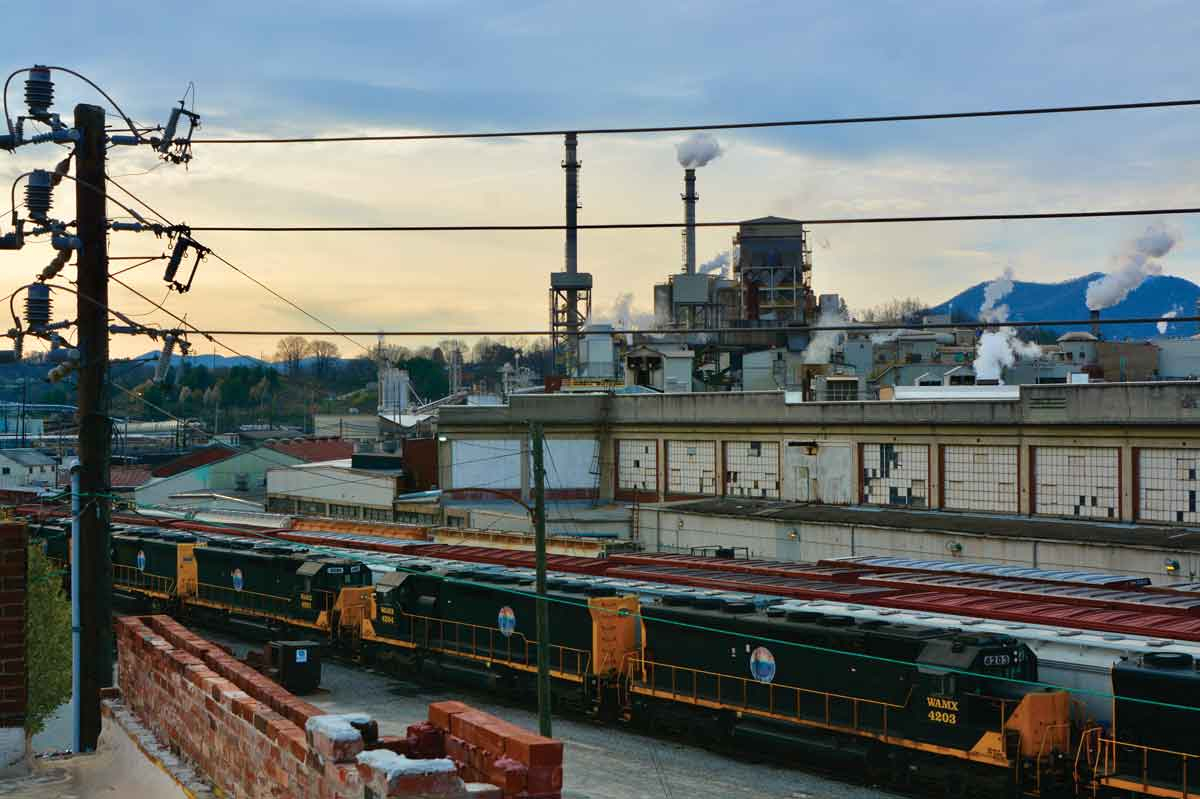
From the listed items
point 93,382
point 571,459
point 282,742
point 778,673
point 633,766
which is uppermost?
point 93,382

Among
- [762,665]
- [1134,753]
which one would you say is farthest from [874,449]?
[1134,753]

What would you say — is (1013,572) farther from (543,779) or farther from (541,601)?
(543,779)

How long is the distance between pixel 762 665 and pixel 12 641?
45.6 ft

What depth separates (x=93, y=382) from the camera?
19.6 m

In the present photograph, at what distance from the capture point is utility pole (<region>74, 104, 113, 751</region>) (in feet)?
63.9

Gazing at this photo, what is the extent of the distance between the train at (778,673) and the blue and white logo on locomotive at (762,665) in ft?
0.14

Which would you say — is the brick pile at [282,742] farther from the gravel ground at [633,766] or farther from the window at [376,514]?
the window at [376,514]

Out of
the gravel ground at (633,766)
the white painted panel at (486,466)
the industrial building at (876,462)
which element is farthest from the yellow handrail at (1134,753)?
the white painted panel at (486,466)

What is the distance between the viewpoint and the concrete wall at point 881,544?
37656 millimetres

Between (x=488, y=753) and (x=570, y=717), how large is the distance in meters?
19.2

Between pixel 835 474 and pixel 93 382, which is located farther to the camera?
pixel 835 474

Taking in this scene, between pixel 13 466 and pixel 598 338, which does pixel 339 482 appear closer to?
pixel 598 338

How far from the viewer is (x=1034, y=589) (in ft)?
87.8

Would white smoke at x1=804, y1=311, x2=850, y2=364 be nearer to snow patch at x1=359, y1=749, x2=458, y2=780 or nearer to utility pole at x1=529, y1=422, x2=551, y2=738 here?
utility pole at x1=529, y1=422, x2=551, y2=738
